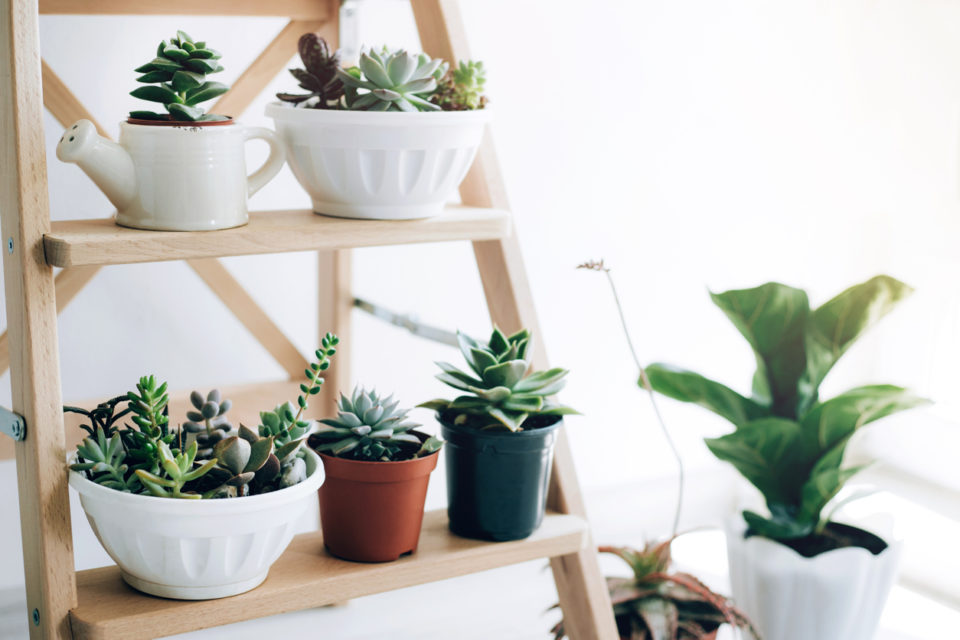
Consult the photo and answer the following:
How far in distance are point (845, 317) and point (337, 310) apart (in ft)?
2.33

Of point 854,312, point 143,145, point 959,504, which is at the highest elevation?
point 143,145

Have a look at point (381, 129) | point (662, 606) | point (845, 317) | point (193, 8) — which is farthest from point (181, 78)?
point (845, 317)

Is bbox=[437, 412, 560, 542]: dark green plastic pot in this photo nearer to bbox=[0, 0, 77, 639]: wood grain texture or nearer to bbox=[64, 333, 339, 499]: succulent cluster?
bbox=[64, 333, 339, 499]: succulent cluster

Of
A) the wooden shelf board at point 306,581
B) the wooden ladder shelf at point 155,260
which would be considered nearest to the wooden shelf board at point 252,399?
the wooden ladder shelf at point 155,260

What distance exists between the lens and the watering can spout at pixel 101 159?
0.81 m

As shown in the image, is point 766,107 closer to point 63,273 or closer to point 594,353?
point 594,353

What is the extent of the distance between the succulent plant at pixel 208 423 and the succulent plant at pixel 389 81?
0.30 metres

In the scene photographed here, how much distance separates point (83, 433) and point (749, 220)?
4.17 feet

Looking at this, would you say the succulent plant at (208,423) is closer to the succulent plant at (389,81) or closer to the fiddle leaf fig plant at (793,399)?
the succulent plant at (389,81)

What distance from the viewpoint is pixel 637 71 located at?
1.72m

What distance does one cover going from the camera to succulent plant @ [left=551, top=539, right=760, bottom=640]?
1.20 meters

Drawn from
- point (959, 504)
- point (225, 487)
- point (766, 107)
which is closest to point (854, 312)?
point (766, 107)

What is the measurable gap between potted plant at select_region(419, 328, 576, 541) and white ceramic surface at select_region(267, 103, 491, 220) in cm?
16

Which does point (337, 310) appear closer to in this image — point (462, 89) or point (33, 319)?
point (462, 89)
